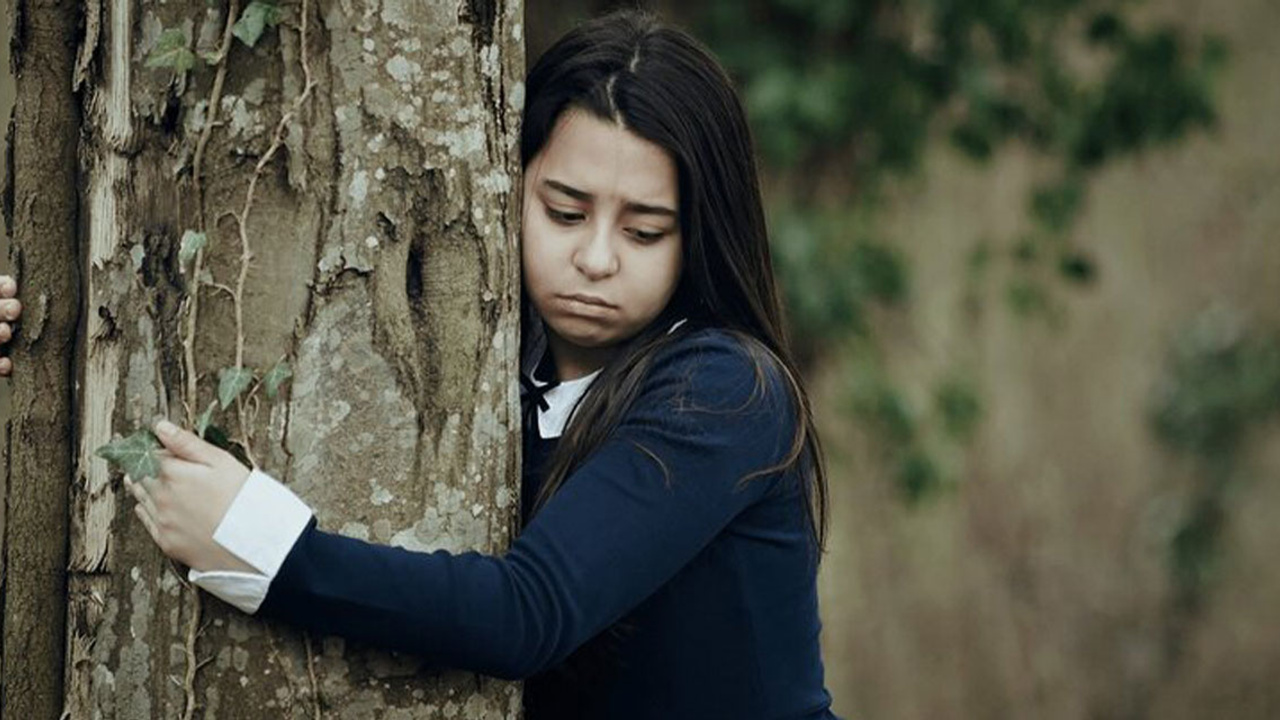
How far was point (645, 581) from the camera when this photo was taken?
204 cm

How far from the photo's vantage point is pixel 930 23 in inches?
214

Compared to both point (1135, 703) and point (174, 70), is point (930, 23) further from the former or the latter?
point (174, 70)

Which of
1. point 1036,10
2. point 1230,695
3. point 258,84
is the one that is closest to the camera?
point 258,84

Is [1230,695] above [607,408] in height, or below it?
below

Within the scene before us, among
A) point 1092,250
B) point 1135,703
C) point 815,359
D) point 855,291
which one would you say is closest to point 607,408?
point 855,291

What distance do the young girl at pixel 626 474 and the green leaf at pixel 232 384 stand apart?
6cm

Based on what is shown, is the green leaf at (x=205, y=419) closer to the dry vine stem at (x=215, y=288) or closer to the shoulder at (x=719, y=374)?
the dry vine stem at (x=215, y=288)

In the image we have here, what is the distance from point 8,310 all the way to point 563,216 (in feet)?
2.31

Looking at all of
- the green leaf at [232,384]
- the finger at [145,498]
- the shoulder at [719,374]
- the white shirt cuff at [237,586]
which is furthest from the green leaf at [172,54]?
the shoulder at [719,374]

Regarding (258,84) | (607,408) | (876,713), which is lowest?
(876,713)

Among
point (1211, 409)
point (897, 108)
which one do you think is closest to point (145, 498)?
point (897, 108)

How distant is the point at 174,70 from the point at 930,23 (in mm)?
3840

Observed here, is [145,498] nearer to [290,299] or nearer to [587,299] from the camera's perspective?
[290,299]

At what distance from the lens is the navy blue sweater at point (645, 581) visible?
1.89 metres
